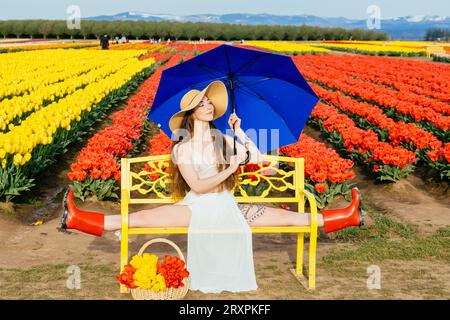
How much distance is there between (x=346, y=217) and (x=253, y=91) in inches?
47.0

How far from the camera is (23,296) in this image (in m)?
4.59

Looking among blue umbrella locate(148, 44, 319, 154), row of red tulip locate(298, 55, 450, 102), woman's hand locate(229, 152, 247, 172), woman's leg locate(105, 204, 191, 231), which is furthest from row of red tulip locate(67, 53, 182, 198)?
row of red tulip locate(298, 55, 450, 102)

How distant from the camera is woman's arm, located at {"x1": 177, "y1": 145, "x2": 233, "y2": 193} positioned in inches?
179

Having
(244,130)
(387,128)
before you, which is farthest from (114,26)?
(244,130)

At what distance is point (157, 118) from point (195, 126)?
0.43 metres

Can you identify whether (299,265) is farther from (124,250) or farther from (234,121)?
(124,250)

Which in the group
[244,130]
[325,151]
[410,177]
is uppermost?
[244,130]

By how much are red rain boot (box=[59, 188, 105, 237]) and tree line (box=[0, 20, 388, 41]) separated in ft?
301

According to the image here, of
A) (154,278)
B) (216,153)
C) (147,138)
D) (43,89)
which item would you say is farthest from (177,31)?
(154,278)

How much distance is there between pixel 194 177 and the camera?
463 cm

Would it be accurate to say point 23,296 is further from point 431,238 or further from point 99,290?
point 431,238

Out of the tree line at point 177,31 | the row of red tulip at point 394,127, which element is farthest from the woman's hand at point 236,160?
the tree line at point 177,31

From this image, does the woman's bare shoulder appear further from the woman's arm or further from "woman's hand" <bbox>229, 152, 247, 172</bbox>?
"woman's hand" <bbox>229, 152, 247, 172</bbox>

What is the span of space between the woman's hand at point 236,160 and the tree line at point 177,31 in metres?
91.7
